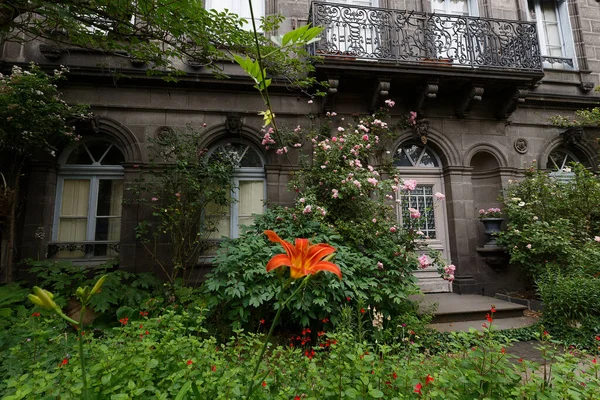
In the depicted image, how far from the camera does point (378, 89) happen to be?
6.13m

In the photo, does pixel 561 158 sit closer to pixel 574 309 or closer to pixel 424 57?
pixel 424 57

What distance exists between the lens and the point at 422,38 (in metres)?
6.57

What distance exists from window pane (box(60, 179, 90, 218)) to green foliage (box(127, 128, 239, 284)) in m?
1.16

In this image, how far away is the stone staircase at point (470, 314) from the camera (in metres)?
4.54

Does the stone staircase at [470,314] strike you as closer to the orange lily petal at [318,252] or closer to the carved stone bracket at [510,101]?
the orange lily petal at [318,252]

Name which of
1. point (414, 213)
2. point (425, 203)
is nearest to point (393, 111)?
point (425, 203)

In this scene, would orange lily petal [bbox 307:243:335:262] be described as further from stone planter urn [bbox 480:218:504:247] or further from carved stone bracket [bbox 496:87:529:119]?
carved stone bracket [bbox 496:87:529:119]

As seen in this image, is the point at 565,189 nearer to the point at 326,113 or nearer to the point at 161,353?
the point at 326,113

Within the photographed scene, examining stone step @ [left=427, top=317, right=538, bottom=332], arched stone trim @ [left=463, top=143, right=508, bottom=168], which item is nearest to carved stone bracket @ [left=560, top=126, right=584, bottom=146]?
A: arched stone trim @ [left=463, top=143, right=508, bottom=168]

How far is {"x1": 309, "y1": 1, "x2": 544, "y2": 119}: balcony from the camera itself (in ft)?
19.8

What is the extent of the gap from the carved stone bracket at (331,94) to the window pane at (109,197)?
15.2ft

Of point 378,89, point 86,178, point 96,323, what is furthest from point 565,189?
point 86,178

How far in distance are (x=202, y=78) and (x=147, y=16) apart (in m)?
2.90

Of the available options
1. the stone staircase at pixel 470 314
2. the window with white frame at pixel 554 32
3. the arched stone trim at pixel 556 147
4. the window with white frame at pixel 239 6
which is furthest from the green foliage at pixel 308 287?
the window with white frame at pixel 554 32
